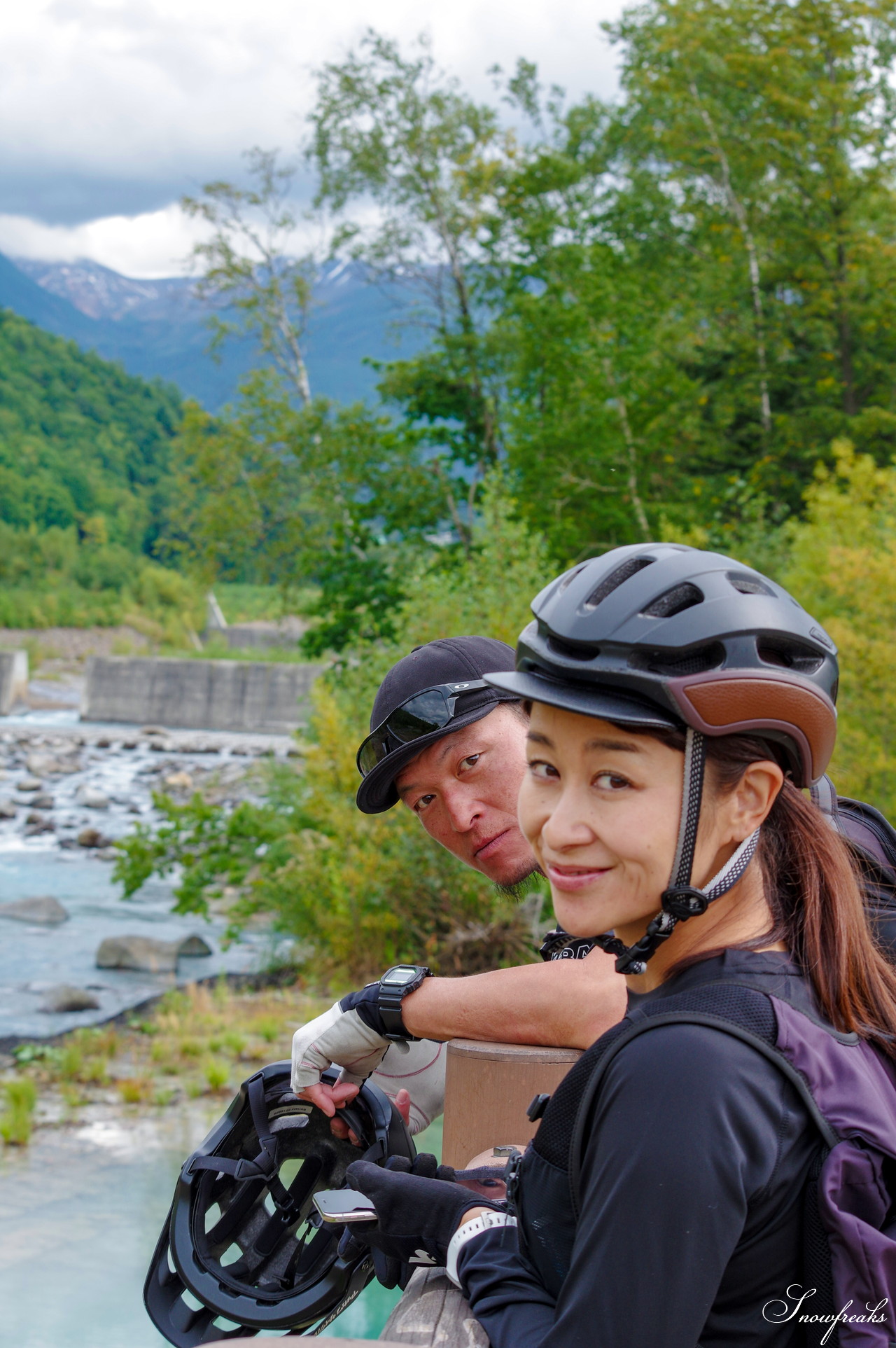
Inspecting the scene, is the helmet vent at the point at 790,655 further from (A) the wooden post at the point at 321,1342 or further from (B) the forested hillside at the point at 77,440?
(B) the forested hillside at the point at 77,440

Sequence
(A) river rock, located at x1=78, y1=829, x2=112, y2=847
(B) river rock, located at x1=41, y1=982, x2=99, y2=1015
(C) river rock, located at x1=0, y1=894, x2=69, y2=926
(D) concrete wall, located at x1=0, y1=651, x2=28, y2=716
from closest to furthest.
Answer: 1. (B) river rock, located at x1=41, y1=982, x2=99, y2=1015
2. (C) river rock, located at x1=0, y1=894, x2=69, y2=926
3. (A) river rock, located at x1=78, y1=829, x2=112, y2=847
4. (D) concrete wall, located at x1=0, y1=651, x2=28, y2=716

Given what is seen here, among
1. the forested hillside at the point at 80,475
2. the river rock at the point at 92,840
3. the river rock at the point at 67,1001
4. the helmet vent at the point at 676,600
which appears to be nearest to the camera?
the helmet vent at the point at 676,600

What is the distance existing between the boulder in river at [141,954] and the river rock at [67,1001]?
1.32 metres

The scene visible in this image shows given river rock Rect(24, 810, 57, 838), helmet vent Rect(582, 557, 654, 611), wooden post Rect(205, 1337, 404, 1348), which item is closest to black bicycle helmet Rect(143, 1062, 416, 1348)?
wooden post Rect(205, 1337, 404, 1348)

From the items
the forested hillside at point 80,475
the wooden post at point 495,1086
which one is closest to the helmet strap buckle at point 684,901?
the wooden post at point 495,1086

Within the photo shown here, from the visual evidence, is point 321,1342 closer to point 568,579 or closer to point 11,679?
point 568,579

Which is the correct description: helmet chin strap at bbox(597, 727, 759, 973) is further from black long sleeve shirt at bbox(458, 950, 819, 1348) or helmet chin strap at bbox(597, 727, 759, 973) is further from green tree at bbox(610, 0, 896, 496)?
green tree at bbox(610, 0, 896, 496)

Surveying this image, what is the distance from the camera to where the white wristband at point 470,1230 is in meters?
1.30

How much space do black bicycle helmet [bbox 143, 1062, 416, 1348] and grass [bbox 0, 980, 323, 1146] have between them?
7.35 meters

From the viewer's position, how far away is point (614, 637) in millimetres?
1216

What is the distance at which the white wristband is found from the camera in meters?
1.30

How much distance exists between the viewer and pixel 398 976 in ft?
5.58

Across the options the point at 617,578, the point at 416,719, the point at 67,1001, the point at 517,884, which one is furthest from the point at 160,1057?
the point at 617,578

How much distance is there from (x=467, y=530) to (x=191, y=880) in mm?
7811
